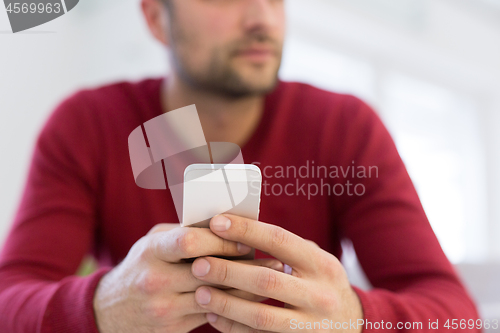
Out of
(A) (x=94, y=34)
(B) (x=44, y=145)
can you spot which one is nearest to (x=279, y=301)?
(B) (x=44, y=145)

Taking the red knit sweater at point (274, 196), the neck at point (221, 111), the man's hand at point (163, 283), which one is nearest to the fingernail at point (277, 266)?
the man's hand at point (163, 283)

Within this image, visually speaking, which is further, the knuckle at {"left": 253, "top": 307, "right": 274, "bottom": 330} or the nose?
the nose

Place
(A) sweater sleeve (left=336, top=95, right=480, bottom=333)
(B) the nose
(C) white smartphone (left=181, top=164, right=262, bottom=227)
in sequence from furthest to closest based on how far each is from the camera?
1. (B) the nose
2. (A) sweater sleeve (left=336, top=95, right=480, bottom=333)
3. (C) white smartphone (left=181, top=164, right=262, bottom=227)

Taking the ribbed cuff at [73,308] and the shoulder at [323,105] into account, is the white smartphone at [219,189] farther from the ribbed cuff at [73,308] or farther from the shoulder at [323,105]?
the shoulder at [323,105]

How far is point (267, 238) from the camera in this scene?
1.07ft

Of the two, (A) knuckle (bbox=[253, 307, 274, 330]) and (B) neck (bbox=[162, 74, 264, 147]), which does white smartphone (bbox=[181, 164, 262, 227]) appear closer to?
(A) knuckle (bbox=[253, 307, 274, 330])

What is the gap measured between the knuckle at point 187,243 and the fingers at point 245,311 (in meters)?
0.04

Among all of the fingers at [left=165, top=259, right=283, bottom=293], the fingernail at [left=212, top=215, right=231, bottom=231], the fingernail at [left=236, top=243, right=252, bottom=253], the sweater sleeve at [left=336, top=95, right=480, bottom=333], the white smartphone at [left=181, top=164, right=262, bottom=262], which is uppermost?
the white smartphone at [left=181, top=164, right=262, bottom=262]

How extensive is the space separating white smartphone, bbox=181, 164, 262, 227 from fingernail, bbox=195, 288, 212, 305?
0.07m

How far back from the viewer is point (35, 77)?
1.63 metres

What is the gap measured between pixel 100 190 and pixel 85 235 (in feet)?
0.24

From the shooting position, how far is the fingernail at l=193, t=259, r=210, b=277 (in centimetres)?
32

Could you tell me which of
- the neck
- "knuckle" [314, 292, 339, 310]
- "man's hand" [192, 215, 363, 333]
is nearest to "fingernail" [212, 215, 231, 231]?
"man's hand" [192, 215, 363, 333]

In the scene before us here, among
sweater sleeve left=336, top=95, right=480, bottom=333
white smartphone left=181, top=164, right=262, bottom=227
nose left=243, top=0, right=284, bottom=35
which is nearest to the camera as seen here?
white smartphone left=181, top=164, right=262, bottom=227
